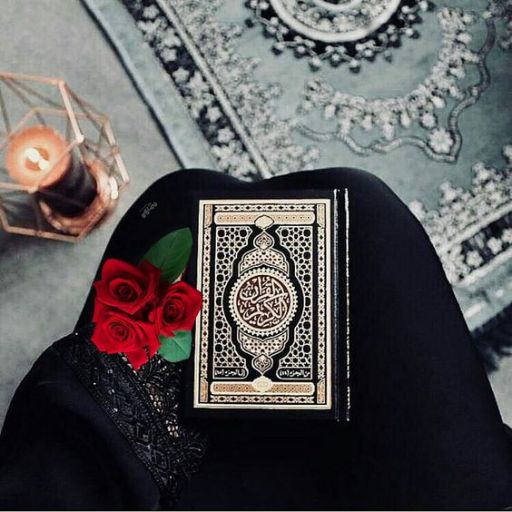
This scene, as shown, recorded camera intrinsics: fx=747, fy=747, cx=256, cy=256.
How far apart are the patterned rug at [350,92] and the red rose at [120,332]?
2.05 feet

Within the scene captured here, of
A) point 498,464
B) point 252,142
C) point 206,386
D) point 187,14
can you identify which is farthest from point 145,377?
point 187,14

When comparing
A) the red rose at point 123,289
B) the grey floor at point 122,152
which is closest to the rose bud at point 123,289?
the red rose at point 123,289

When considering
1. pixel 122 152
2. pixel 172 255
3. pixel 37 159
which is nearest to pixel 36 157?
pixel 37 159

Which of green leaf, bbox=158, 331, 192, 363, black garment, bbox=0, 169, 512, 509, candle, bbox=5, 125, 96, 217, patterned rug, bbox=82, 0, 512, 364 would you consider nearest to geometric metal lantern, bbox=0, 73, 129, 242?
candle, bbox=5, 125, 96, 217

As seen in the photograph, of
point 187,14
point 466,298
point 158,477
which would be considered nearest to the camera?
point 158,477

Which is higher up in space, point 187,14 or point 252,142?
point 187,14

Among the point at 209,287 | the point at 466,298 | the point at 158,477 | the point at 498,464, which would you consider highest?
the point at 209,287

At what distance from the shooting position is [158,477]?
2.12 feet

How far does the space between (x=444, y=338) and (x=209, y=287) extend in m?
0.23

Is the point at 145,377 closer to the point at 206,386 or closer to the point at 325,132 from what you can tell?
the point at 206,386

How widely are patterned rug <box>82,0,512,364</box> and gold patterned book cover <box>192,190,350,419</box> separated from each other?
50cm

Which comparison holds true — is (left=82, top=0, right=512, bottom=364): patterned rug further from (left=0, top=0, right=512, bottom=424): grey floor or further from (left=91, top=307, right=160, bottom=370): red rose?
(left=91, top=307, right=160, bottom=370): red rose

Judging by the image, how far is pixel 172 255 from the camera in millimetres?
612

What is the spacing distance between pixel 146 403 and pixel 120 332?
0.11 meters
